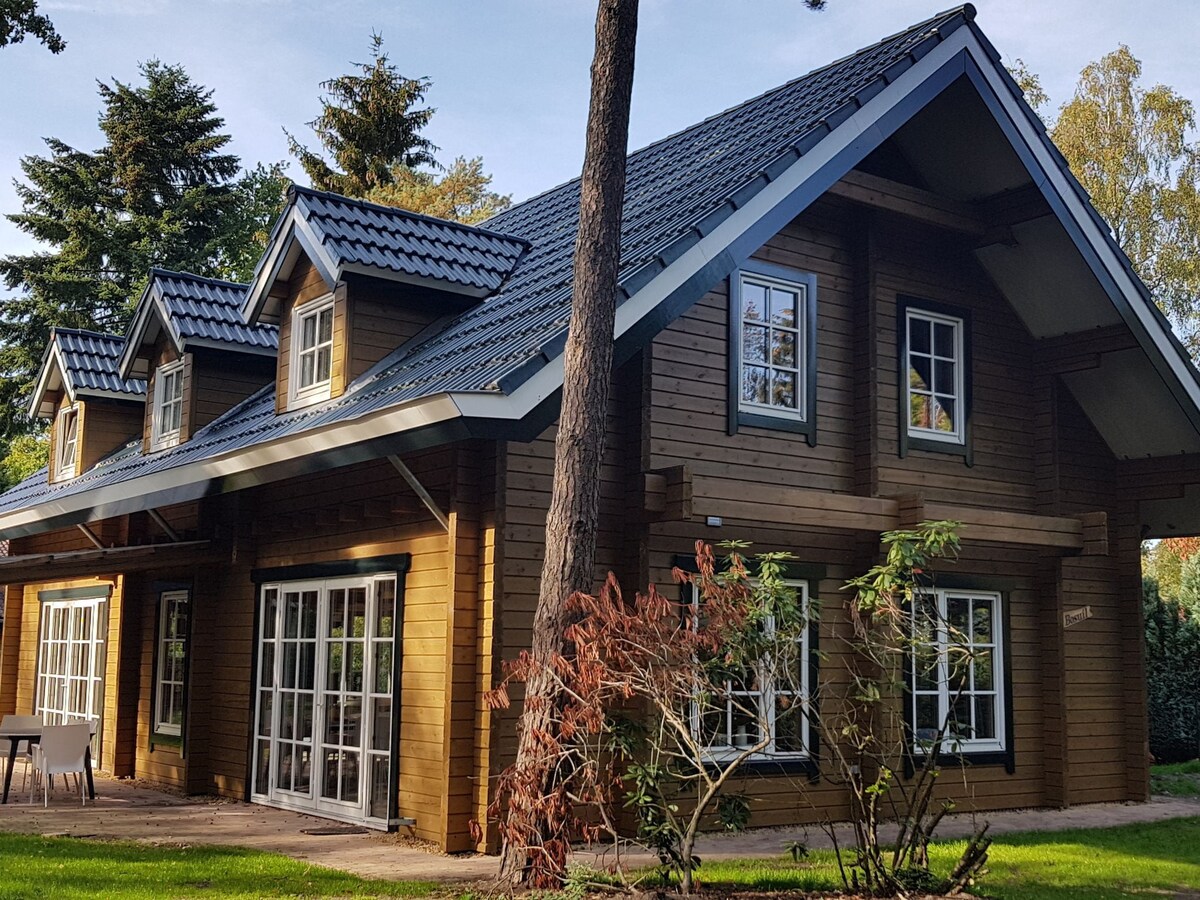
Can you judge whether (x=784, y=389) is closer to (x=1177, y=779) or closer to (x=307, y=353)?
(x=307, y=353)

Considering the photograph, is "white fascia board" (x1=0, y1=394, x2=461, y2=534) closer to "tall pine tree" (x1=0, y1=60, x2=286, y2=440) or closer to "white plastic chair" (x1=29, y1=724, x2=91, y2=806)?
"white plastic chair" (x1=29, y1=724, x2=91, y2=806)

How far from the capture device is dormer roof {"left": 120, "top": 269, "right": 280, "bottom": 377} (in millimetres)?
14172

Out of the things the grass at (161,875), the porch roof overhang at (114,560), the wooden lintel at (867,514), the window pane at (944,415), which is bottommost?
the grass at (161,875)

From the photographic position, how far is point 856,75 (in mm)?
11672

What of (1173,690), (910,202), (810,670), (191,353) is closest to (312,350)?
(191,353)

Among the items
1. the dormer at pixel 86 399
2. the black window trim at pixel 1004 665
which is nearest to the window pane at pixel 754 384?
the black window trim at pixel 1004 665

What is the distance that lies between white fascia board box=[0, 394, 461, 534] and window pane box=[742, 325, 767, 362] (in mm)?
3621

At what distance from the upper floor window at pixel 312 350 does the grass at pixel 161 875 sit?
14.0 feet

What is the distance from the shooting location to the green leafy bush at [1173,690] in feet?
56.8

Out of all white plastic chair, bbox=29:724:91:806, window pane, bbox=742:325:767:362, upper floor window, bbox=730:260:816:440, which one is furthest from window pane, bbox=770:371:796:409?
white plastic chair, bbox=29:724:91:806

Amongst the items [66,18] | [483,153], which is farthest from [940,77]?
[483,153]

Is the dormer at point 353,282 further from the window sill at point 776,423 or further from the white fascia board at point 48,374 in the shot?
the white fascia board at point 48,374

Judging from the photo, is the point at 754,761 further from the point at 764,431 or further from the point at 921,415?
the point at 921,415

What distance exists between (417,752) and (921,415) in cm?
579
